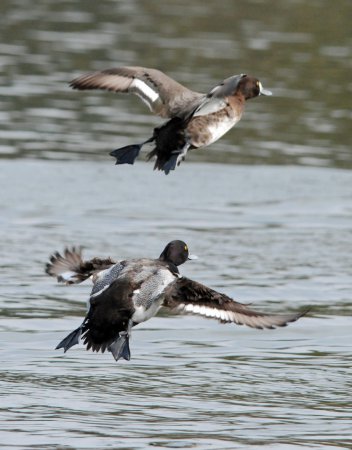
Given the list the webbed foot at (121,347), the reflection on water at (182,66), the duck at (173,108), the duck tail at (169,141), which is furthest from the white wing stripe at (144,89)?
the reflection on water at (182,66)

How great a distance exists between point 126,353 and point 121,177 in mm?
7352

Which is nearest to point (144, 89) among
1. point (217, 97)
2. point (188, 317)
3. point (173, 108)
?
point (173, 108)

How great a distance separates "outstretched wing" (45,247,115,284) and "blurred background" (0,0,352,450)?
733 millimetres

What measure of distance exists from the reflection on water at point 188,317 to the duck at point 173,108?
1.54 meters

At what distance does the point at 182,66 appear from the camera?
22.0 meters

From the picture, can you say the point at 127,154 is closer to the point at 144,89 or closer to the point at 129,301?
the point at 144,89

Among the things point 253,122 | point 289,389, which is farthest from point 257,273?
point 253,122

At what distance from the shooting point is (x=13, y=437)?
8.57m

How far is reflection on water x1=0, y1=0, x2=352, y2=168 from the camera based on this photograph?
17828 millimetres

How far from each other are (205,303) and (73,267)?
0.96 metres

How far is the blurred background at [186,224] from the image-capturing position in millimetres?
9250

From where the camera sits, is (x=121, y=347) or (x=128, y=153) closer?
(x=121, y=347)

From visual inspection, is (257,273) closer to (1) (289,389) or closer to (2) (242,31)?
(1) (289,389)

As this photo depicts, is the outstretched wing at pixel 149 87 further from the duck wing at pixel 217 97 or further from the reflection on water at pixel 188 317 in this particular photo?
the reflection on water at pixel 188 317
